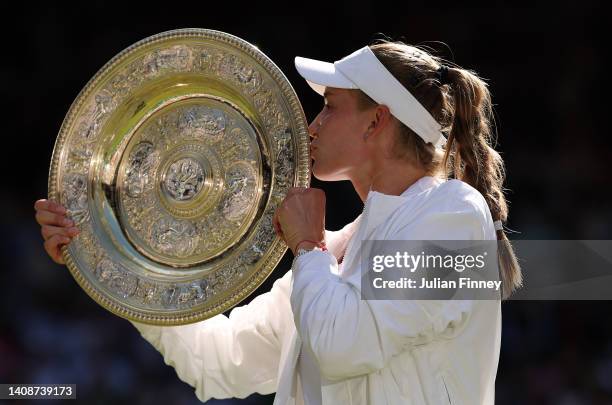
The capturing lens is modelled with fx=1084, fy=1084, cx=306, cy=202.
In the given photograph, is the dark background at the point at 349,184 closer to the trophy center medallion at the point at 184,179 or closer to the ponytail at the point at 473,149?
the trophy center medallion at the point at 184,179

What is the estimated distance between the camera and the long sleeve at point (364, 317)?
6.08 feet

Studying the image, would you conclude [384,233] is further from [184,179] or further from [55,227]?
[55,227]

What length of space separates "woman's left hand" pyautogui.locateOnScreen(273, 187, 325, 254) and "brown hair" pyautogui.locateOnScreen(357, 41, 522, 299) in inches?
8.2

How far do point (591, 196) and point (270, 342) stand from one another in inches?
108

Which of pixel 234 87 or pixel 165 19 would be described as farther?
pixel 165 19

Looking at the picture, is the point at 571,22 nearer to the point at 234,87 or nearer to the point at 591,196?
the point at 591,196

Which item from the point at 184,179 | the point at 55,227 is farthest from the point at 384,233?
the point at 55,227

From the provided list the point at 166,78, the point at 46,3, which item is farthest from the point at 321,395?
the point at 46,3

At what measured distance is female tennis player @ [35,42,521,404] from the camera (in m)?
1.87

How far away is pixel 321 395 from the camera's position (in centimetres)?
200

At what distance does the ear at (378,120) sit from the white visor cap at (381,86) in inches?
0.7

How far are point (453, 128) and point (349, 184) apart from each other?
8.83 feet

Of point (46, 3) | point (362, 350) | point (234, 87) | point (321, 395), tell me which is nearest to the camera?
point (362, 350)

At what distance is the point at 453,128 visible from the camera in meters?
2.13
